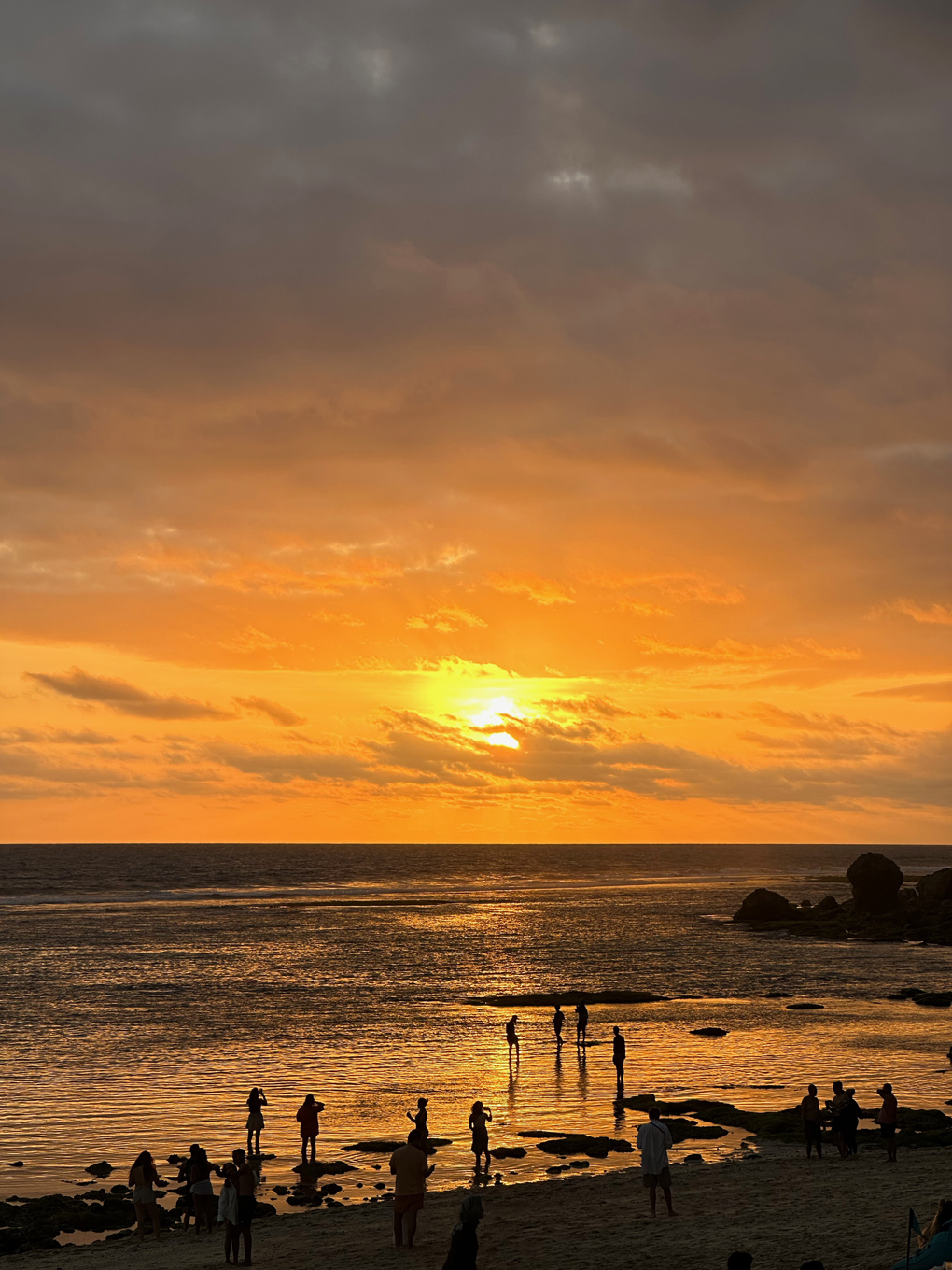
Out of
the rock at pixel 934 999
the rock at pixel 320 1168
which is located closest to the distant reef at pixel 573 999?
the rock at pixel 934 999

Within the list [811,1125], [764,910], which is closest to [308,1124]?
[811,1125]

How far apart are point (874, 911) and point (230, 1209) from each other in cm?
9400

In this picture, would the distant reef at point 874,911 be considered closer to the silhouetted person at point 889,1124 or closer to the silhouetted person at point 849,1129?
the silhouetted person at point 849,1129

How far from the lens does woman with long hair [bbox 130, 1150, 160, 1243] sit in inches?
942

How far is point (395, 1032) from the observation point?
49.9 m

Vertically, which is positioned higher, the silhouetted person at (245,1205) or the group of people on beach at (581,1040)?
the silhouetted person at (245,1205)

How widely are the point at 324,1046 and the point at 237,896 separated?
350ft

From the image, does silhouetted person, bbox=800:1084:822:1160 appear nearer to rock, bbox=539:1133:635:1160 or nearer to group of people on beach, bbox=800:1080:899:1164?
group of people on beach, bbox=800:1080:899:1164

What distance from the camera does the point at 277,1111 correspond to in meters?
35.2

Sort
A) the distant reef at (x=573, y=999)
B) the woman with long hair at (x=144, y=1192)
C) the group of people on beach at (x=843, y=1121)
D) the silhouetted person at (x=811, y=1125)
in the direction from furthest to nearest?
the distant reef at (x=573, y=999), the silhouetted person at (x=811, y=1125), the group of people on beach at (x=843, y=1121), the woman with long hair at (x=144, y=1192)

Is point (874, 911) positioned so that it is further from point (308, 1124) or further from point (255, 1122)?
point (255, 1122)

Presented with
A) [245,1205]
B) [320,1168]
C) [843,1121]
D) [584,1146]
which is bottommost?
[320,1168]

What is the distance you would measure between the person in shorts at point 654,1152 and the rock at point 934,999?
39642 millimetres

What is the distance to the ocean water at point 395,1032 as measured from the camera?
33625mm
